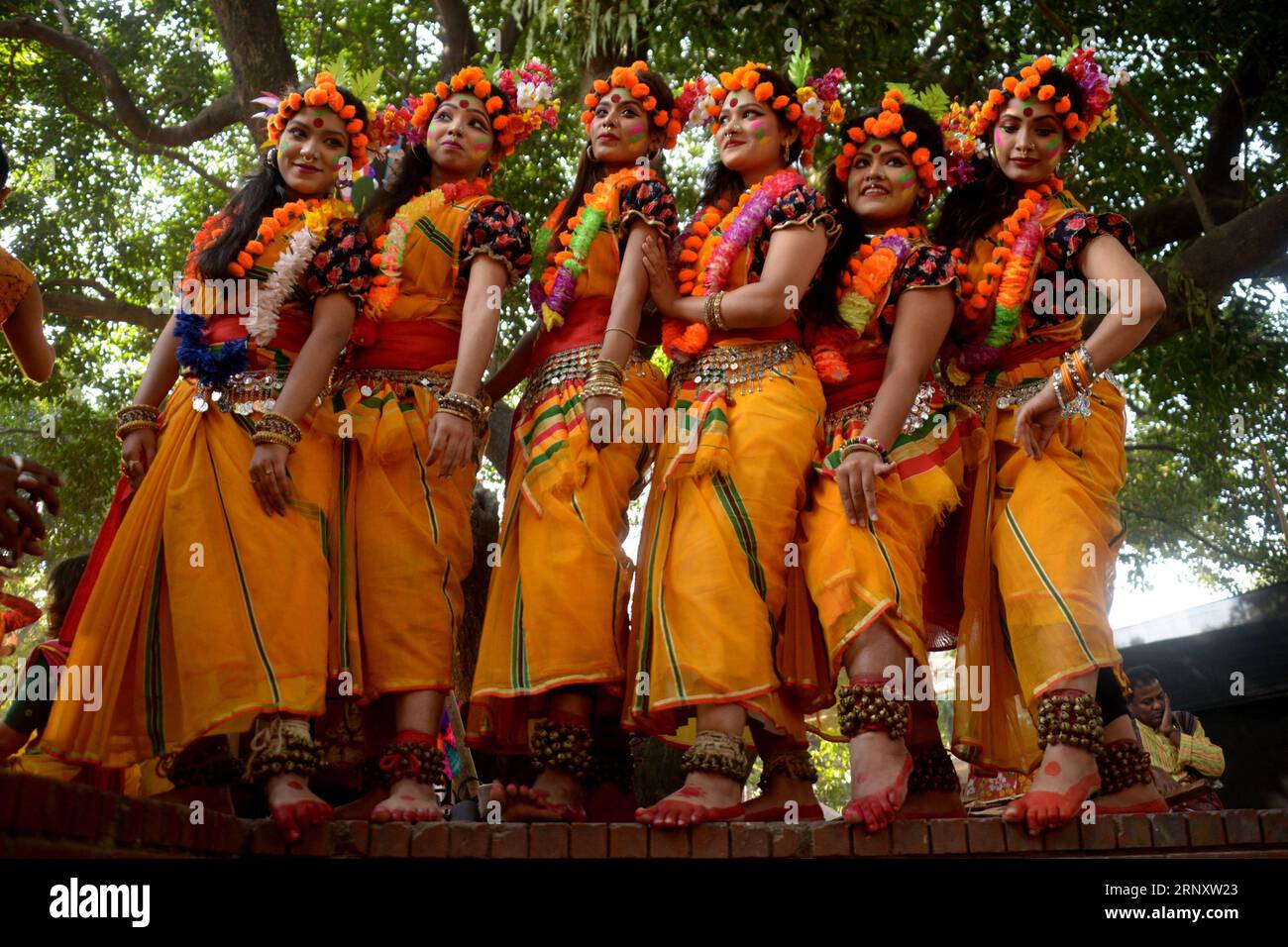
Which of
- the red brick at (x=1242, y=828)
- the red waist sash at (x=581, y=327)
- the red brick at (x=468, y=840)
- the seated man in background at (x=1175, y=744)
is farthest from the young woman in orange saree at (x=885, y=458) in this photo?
the seated man in background at (x=1175, y=744)

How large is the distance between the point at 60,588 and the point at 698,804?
3.25 m

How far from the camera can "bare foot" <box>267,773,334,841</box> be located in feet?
11.1

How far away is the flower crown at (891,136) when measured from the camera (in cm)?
443

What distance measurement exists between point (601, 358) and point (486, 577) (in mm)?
3319

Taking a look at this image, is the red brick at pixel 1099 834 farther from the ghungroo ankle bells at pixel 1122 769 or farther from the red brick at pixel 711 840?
the red brick at pixel 711 840

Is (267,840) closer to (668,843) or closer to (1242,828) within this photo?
(668,843)

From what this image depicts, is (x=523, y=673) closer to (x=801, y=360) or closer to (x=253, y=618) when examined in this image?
(x=253, y=618)

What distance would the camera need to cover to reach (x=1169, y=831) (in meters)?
3.38

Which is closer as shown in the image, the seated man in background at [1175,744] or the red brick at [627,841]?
the red brick at [627,841]

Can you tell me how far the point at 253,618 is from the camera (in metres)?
Answer: 3.76

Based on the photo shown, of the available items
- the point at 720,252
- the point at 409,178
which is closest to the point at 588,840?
A: the point at 720,252

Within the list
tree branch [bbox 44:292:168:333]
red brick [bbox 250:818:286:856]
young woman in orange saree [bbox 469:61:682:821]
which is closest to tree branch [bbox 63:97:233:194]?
tree branch [bbox 44:292:168:333]

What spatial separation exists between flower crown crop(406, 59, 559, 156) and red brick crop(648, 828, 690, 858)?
102 inches

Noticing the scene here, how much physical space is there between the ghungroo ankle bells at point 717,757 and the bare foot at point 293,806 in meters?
1.01
